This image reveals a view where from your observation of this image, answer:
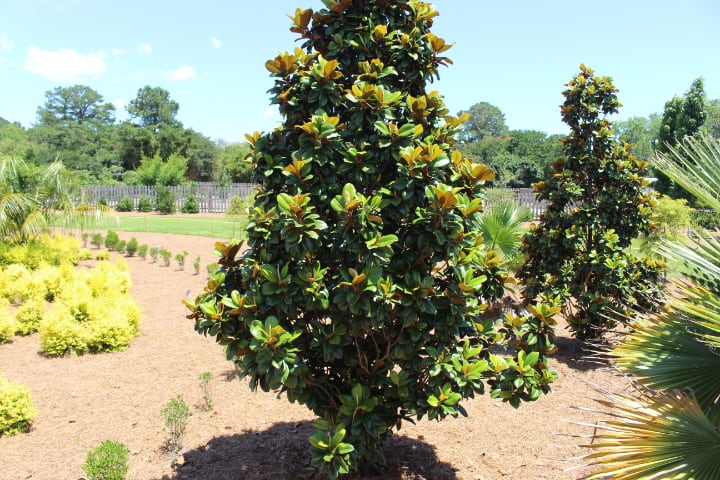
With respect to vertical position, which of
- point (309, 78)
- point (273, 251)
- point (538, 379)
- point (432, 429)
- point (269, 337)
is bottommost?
point (432, 429)

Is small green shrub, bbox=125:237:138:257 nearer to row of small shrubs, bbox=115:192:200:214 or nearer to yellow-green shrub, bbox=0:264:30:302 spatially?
yellow-green shrub, bbox=0:264:30:302

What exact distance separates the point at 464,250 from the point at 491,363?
798 mm

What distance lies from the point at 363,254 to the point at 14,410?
3.86 m

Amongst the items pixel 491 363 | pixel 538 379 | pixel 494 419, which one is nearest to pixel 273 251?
pixel 491 363

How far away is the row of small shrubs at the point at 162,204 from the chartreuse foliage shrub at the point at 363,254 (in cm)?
3206

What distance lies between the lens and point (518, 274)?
25.2ft

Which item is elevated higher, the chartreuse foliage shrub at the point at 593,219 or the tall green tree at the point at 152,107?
the tall green tree at the point at 152,107

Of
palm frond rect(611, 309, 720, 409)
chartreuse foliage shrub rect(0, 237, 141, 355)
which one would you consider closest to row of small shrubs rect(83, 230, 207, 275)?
chartreuse foliage shrub rect(0, 237, 141, 355)

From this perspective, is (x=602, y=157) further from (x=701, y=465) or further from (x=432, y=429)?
(x=701, y=465)

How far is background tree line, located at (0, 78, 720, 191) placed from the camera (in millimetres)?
29833

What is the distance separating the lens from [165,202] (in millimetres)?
32938

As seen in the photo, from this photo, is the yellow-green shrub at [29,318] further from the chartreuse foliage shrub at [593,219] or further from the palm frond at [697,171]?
the palm frond at [697,171]

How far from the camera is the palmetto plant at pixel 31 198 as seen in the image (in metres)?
10.3

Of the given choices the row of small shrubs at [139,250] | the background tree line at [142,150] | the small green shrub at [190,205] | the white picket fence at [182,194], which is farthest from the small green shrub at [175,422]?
the background tree line at [142,150]
